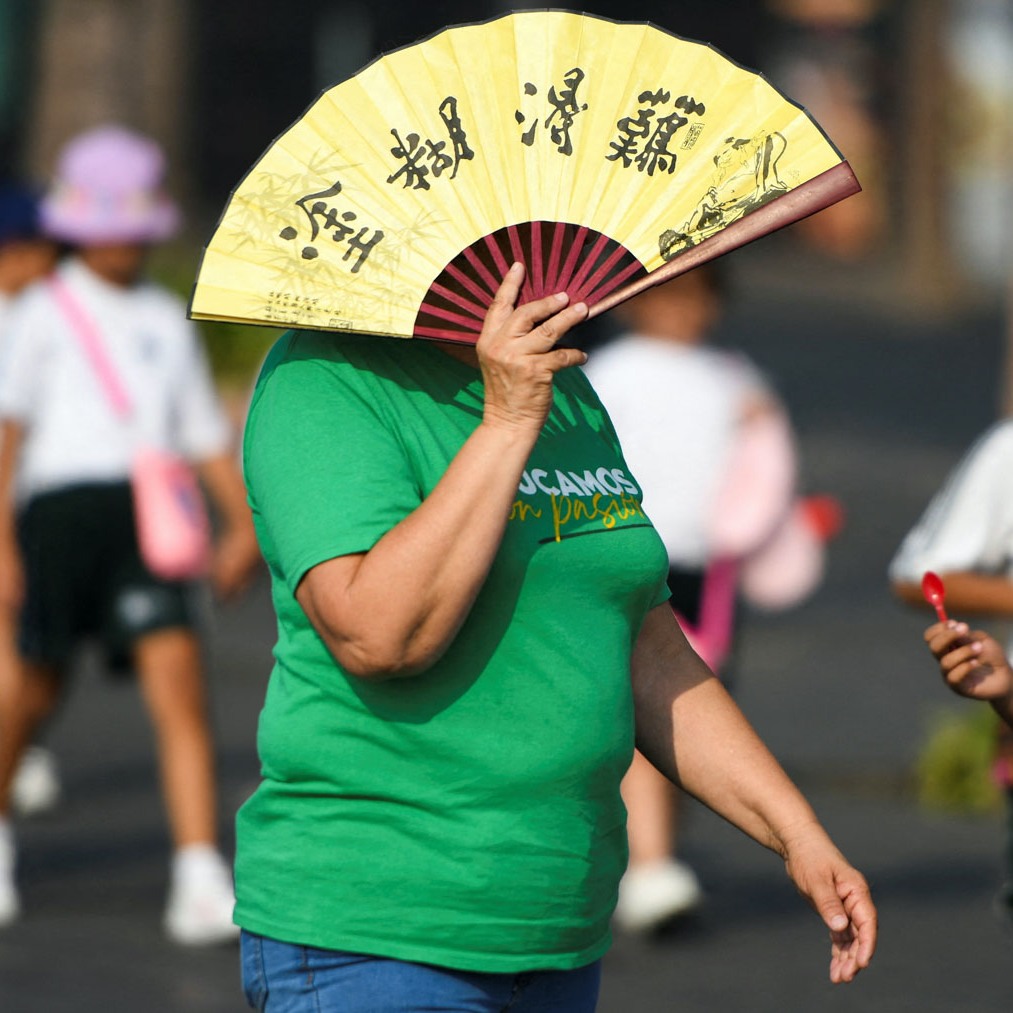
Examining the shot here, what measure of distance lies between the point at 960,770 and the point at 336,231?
5749 millimetres

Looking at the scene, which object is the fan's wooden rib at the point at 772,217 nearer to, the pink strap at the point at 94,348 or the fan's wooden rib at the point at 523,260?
the fan's wooden rib at the point at 523,260

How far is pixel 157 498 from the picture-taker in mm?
5965

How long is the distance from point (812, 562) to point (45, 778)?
281cm

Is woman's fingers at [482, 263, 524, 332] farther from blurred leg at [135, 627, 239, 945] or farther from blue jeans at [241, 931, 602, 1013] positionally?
blurred leg at [135, 627, 239, 945]

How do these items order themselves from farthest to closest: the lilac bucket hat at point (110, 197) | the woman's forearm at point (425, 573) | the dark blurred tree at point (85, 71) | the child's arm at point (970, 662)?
the dark blurred tree at point (85, 71) → the lilac bucket hat at point (110, 197) → the child's arm at point (970, 662) → the woman's forearm at point (425, 573)

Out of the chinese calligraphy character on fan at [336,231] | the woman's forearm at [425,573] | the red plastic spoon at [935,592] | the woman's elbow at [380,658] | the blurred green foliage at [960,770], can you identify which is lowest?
the blurred green foliage at [960,770]

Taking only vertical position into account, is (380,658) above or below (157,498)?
above

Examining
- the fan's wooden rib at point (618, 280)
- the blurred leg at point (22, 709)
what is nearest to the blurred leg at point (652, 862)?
the blurred leg at point (22, 709)

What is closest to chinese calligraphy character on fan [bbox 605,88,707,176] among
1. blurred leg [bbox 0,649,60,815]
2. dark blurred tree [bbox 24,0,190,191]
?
blurred leg [bbox 0,649,60,815]

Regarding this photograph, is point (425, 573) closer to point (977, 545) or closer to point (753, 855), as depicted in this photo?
point (977, 545)

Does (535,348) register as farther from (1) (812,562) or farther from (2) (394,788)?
(1) (812,562)

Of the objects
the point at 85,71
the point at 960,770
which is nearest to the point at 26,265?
the point at 960,770

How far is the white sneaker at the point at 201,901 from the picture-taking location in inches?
233

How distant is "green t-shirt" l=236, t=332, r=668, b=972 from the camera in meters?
2.61
